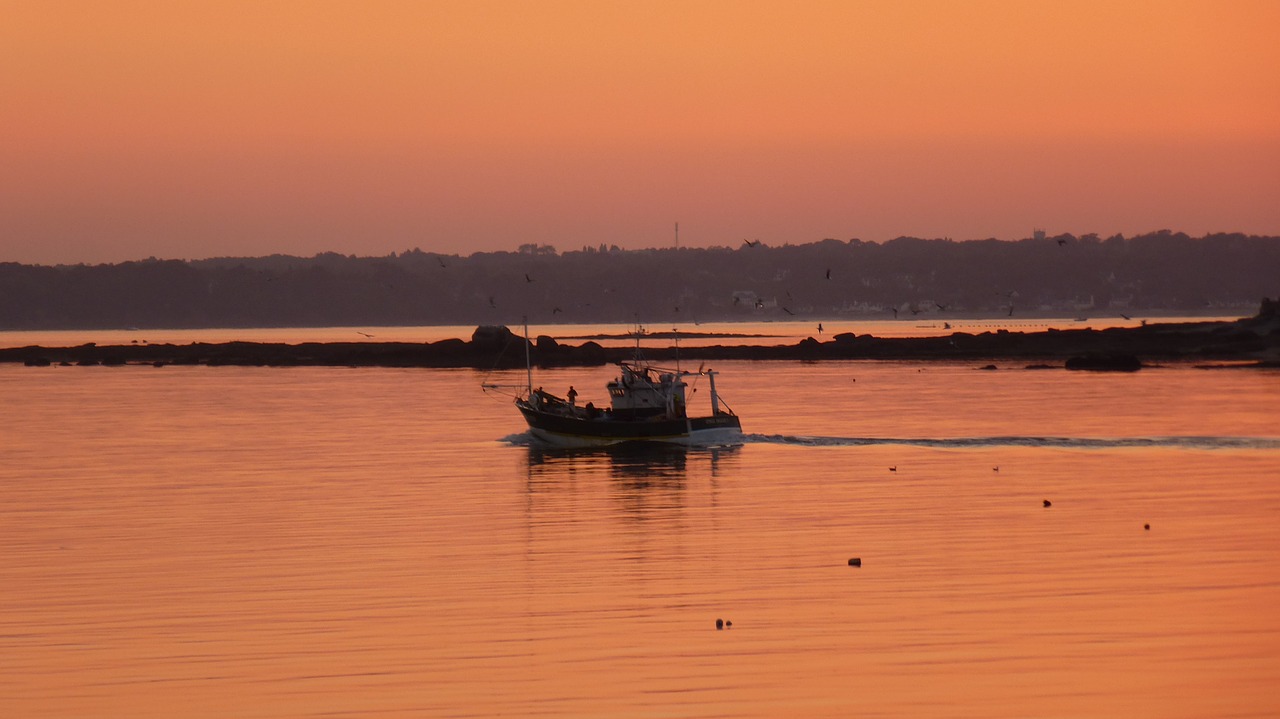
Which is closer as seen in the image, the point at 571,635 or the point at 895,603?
the point at 571,635

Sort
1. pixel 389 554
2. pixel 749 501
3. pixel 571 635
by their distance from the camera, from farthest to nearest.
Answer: pixel 749 501, pixel 389 554, pixel 571 635

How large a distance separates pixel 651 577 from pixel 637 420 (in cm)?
3080

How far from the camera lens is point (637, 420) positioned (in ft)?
189

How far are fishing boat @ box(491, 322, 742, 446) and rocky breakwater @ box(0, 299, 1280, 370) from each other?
67.3 meters

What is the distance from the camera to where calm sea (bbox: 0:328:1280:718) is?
1828 centimetres

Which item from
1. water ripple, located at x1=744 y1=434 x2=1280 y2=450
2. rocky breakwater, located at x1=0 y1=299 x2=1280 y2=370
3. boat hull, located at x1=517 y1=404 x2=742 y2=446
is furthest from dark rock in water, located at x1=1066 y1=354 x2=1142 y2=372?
boat hull, located at x1=517 y1=404 x2=742 y2=446

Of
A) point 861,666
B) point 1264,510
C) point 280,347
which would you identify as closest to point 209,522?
point 861,666

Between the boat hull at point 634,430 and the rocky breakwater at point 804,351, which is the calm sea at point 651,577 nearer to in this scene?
the boat hull at point 634,430

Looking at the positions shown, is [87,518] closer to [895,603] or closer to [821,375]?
[895,603]

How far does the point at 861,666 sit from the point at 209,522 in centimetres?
2041

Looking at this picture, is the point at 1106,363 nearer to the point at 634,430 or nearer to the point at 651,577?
the point at 634,430

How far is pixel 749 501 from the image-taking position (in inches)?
1551

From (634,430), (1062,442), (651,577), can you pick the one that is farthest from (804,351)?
(651,577)

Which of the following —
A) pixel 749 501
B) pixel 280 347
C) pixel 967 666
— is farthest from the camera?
pixel 280 347
